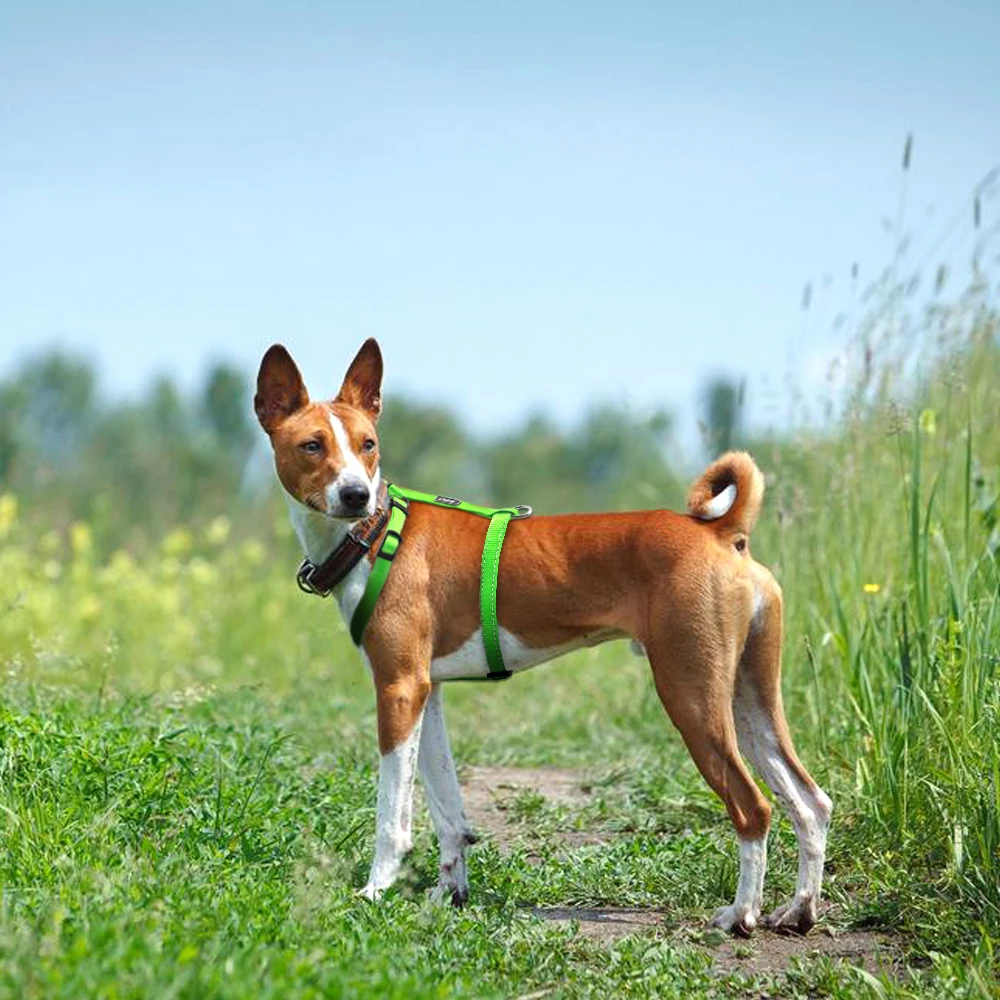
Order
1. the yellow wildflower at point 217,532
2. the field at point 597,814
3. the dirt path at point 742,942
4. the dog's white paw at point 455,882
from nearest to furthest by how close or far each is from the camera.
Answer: the field at point 597,814 < the dirt path at point 742,942 < the dog's white paw at point 455,882 < the yellow wildflower at point 217,532

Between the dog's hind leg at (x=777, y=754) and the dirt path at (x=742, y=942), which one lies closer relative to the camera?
the dirt path at (x=742, y=942)

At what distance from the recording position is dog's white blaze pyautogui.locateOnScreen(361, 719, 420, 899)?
172 inches

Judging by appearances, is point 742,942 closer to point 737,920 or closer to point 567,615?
point 737,920

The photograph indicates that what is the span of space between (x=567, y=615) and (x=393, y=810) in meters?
0.85

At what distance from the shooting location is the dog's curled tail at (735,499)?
4.36 meters

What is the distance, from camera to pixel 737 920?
4.29m

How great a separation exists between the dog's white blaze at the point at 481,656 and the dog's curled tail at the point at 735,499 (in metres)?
0.60

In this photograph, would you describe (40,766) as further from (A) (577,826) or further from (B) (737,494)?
(B) (737,494)

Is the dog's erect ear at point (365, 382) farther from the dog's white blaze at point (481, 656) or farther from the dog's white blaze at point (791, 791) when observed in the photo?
the dog's white blaze at point (791, 791)

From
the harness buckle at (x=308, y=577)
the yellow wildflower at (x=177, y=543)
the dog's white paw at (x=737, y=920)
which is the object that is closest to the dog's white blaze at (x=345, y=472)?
the harness buckle at (x=308, y=577)

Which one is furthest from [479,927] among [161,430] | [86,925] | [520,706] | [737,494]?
[161,430]

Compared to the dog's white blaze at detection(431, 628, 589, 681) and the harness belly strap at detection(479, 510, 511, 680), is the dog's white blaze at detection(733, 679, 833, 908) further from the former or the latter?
the harness belly strap at detection(479, 510, 511, 680)

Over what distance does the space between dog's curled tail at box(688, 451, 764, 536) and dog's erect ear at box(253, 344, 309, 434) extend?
1.42 metres

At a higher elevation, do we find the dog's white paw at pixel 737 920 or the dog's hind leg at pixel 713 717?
the dog's hind leg at pixel 713 717
